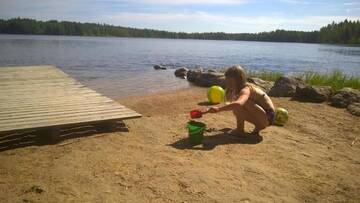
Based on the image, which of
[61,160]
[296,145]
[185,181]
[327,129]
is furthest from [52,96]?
[327,129]

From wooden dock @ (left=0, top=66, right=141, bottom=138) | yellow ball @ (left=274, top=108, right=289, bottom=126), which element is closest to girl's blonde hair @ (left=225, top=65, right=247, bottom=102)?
wooden dock @ (left=0, top=66, right=141, bottom=138)

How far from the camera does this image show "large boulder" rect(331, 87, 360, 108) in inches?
388

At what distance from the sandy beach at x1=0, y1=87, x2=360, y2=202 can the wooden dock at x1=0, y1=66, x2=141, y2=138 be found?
27 centimetres

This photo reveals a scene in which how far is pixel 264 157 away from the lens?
18.2 ft

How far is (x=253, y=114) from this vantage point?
6172mm

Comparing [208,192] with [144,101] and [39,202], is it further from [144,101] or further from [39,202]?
[144,101]

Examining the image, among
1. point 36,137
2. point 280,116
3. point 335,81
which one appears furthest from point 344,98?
point 36,137

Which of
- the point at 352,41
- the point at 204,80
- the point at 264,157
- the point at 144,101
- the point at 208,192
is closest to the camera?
the point at 208,192

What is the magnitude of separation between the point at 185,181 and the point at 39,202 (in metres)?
1.74

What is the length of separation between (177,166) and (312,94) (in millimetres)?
6970

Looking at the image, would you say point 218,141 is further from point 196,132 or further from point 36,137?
point 36,137

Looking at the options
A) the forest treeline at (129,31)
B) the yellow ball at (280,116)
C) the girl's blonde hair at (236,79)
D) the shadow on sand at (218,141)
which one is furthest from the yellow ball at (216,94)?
the forest treeline at (129,31)

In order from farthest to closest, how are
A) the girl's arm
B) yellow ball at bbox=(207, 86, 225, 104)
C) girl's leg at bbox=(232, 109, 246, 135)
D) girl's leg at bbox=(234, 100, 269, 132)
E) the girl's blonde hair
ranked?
yellow ball at bbox=(207, 86, 225, 104)
girl's leg at bbox=(232, 109, 246, 135)
girl's leg at bbox=(234, 100, 269, 132)
the girl's blonde hair
the girl's arm

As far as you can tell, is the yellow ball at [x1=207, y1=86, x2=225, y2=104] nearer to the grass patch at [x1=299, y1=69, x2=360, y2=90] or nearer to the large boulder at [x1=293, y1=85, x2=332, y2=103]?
the large boulder at [x1=293, y1=85, x2=332, y2=103]
